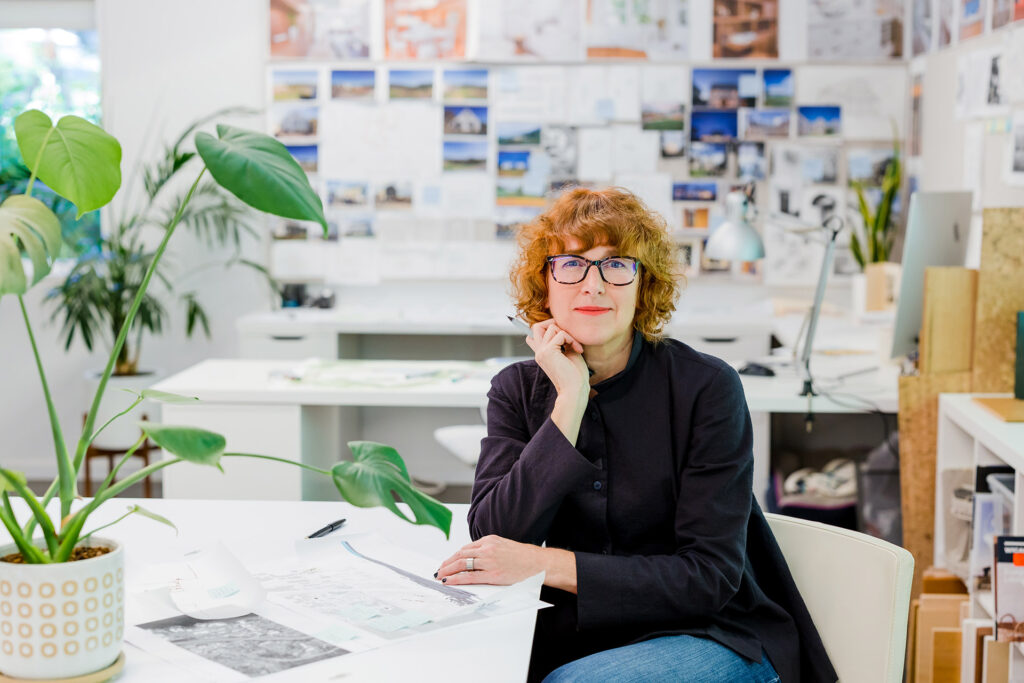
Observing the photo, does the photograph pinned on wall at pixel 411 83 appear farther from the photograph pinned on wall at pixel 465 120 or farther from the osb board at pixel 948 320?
the osb board at pixel 948 320

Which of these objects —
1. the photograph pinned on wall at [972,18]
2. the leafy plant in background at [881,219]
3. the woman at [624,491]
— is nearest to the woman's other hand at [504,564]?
the woman at [624,491]

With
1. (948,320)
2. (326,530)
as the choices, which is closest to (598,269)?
(326,530)

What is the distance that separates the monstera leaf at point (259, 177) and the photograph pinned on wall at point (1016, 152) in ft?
9.06

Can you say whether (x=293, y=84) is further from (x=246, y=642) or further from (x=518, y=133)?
(x=246, y=642)

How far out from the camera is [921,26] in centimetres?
447

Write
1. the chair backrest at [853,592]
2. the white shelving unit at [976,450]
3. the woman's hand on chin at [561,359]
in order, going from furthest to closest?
1. the white shelving unit at [976,450]
2. the woman's hand on chin at [561,359]
3. the chair backrest at [853,592]

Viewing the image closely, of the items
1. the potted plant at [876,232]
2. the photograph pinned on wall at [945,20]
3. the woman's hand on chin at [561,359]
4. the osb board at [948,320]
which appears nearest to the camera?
the woman's hand on chin at [561,359]

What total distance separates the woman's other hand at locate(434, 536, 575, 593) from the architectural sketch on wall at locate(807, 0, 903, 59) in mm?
3845

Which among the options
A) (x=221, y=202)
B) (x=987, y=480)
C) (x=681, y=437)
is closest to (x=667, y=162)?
(x=221, y=202)

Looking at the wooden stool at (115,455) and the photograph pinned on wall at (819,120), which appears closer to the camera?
the wooden stool at (115,455)

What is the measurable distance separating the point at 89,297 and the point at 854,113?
3313 mm

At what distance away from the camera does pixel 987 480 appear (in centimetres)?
222

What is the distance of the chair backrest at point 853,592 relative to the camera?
1354mm

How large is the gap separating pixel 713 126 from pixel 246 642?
4.03 metres
